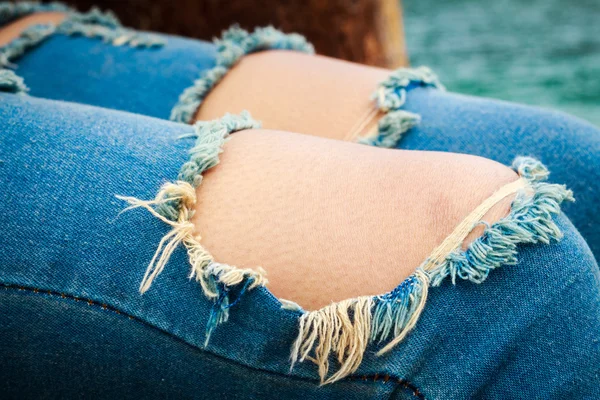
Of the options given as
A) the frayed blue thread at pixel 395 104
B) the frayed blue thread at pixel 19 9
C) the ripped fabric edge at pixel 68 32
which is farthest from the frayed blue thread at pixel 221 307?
the frayed blue thread at pixel 19 9

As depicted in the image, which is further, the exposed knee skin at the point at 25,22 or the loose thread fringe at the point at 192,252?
the exposed knee skin at the point at 25,22

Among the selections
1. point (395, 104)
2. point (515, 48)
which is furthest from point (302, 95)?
point (515, 48)

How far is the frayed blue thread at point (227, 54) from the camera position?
0.76 metres

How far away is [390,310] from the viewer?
0.43 metres

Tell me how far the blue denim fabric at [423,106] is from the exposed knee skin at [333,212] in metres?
0.18

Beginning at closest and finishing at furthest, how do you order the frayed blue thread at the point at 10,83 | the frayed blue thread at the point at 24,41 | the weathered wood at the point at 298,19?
the frayed blue thread at the point at 10,83
the frayed blue thread at the point at 24,41
the weathered wood at the point at 298,19

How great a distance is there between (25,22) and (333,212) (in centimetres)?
69

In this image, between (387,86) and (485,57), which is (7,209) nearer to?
(387,86)

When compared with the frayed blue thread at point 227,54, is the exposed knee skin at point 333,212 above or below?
above

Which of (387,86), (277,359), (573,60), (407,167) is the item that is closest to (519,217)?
(407,167)

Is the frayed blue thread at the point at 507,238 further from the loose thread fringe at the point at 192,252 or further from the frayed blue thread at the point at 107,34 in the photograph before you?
the frayed blue thread at the point at 107,34

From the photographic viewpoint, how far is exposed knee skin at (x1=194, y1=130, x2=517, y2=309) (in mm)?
449

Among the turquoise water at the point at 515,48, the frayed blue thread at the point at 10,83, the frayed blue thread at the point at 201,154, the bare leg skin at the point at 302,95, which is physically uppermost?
the frayed blue thread at the point at 201,154

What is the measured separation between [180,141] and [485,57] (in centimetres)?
226
